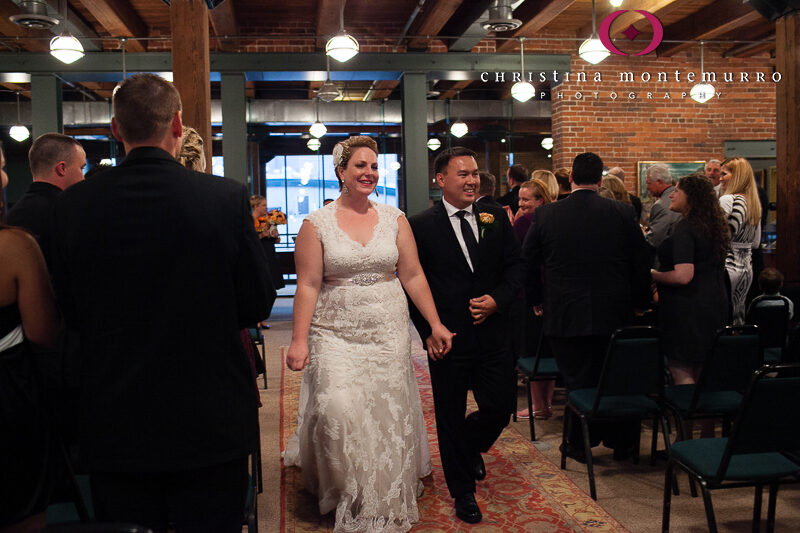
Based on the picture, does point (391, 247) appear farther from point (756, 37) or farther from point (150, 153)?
point (756, 37)

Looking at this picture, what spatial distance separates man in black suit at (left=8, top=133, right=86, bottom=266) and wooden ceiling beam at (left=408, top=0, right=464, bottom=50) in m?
6.60

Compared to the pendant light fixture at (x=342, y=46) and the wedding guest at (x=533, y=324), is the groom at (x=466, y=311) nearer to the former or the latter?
the wedding guest at (x=533, y=324)

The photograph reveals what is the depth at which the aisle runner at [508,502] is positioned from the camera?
346cm

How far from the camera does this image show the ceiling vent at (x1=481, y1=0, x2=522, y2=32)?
7.95m

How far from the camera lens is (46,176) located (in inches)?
130

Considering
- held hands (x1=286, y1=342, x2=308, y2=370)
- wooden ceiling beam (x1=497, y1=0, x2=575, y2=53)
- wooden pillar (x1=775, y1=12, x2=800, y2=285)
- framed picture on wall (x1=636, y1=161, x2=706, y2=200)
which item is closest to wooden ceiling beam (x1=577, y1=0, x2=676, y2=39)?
wooden ceiling beam (x1=497, y1=0, x2=575, y2=53)

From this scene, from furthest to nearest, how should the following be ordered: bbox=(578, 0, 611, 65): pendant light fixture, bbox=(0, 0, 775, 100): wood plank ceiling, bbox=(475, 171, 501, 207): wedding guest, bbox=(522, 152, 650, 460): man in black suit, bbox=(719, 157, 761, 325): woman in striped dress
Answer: bbox=(0, 0, 775, 100): wood plank ceiling → bbox=(578, 0, 611, 65): pendant light fixture → bbox=(719, 157, 761, 325): woman in striped dress → bbox=(475, 171, 501, 207): wedding guest → bbox=(522, 152, 650, 460): man in black suit

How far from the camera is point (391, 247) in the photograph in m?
3.53

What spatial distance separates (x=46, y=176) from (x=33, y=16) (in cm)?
516

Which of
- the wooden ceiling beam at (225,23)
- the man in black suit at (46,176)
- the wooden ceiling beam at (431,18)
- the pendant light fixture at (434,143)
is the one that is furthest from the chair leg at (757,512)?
the pendant light fixture at (434,143)

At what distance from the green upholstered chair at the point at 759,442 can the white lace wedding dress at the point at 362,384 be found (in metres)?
1.34

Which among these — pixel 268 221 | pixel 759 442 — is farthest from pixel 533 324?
pixel 268 221

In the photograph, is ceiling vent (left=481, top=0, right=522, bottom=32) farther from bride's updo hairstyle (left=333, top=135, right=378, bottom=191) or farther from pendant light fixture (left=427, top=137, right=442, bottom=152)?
pendant light fixture (left=427, top=137, right=442, bottom=152)

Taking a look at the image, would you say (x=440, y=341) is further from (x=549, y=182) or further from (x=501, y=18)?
(x=501, y=18)
